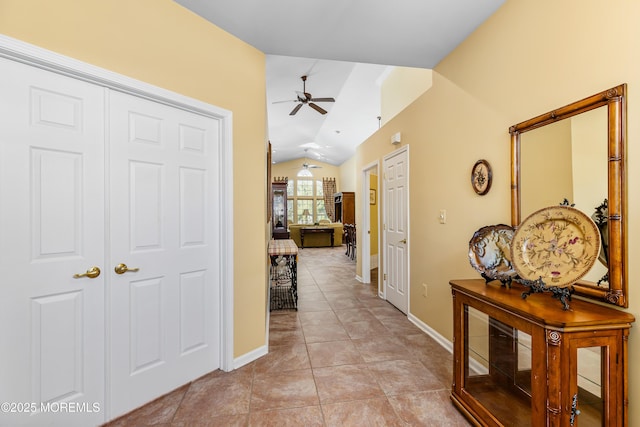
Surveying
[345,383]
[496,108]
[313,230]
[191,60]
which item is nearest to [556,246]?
[496,108]

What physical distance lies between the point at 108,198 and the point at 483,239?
2.30 metres

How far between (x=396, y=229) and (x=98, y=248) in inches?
120

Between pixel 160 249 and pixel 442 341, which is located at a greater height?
pixel 160 249

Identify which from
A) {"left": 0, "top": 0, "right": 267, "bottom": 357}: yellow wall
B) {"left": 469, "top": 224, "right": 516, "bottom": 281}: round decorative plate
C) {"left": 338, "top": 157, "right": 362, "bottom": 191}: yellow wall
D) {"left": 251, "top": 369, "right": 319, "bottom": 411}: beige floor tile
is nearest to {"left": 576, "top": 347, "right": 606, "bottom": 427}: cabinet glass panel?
{"left": 469, "top": 224, "right": 516, "bottom": 281}: round decorative plate

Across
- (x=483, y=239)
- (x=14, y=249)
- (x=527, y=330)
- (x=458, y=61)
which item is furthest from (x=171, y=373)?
(x=458, y=61)

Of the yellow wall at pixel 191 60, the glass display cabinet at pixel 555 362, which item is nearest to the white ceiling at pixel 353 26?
the yellow wall at pixel 191 60

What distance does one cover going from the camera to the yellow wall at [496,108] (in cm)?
120

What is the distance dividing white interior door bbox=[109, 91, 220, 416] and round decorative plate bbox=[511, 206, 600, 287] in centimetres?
200

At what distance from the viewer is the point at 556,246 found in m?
1.30

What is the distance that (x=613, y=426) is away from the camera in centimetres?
114

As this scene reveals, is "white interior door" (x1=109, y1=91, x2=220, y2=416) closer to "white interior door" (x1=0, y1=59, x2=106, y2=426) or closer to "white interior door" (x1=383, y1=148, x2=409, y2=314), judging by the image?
"white interior door" (x1=0, y1=59, x2=106, y2=426)

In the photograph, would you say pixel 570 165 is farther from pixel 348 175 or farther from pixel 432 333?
pixel 348 175

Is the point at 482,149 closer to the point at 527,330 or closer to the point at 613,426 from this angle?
the point at 527,330

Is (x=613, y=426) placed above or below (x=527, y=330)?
below
